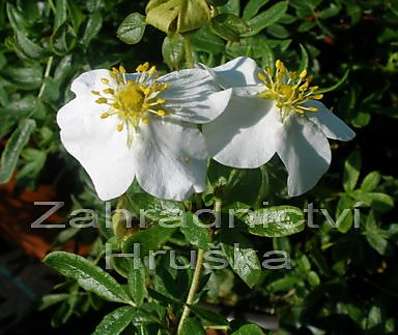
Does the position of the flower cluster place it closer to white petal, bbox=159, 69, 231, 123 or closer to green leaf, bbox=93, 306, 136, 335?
white petal, bbox=159, 69, 231, 123

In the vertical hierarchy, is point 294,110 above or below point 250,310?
above

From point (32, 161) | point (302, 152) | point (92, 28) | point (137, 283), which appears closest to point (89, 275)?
point (137, 283)

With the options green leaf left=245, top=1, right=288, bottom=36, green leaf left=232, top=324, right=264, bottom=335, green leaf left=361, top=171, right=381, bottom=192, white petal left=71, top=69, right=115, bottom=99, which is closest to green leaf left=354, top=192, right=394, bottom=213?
green leaf left=361, top=171, right=381, bottom=192

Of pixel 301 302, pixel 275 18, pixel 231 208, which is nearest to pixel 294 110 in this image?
pixel 231 208

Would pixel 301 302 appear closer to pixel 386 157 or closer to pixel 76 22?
pixel 386 157

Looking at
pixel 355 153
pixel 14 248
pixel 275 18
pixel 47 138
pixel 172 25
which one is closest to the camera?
pixel 172 25

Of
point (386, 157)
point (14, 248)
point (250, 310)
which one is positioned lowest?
point (14, 248)
